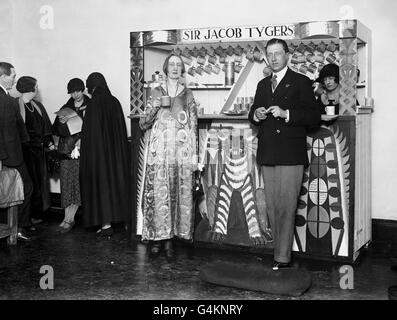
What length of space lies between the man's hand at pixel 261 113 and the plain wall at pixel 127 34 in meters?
1.54

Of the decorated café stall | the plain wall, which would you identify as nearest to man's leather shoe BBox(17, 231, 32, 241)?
the decorated café stall

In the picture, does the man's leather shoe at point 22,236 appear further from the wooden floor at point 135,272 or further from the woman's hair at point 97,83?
the woman's hair at point 97,83

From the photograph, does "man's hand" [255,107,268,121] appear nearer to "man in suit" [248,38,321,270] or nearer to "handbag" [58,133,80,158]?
"man in suit" [248,38,321,270]

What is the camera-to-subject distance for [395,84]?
→ 586cm

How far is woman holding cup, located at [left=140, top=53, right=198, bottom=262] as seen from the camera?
17.6 feet

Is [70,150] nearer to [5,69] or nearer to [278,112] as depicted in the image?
[5,69]

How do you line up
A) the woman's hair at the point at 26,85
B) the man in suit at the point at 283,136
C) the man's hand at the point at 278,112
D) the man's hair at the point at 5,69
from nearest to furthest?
the man's hand at the point at 278,112
the man in suit at the point at 283,136
the man's hair at the point at 5,69
the woman's hair at the point at 26,85

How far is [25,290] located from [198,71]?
3.08 m

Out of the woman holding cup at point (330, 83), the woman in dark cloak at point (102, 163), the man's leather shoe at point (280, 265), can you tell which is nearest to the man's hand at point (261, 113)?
the woman holding cup at point (330, 83)

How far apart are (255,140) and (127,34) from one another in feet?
8.16

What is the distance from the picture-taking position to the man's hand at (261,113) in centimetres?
489

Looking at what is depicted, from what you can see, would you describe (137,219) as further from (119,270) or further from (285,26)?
(285,26)
